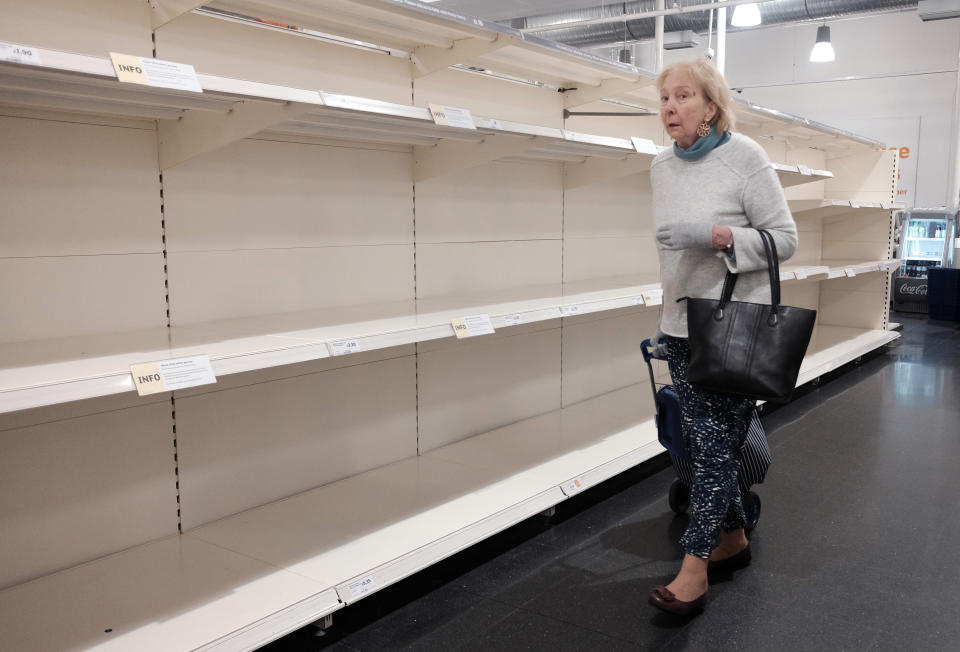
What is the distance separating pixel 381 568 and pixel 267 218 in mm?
1123

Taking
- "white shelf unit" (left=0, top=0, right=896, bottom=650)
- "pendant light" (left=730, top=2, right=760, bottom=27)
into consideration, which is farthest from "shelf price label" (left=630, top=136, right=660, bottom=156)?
"pendant light" (left=730, top=2, right=760, bottom=27)

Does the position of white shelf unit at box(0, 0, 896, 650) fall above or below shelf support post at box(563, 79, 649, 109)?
below

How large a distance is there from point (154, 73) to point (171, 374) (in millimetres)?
618

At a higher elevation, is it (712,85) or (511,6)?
(511,6)

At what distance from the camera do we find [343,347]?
2.08 m

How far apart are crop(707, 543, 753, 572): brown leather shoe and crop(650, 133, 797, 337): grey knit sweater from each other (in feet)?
2.72

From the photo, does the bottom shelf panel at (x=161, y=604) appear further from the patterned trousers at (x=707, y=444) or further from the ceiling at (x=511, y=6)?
the ceiling at (x=511, y=6)

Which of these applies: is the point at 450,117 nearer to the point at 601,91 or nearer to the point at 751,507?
the point at 601,91

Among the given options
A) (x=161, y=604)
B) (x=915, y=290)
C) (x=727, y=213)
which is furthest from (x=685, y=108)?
(x=915, y=290)

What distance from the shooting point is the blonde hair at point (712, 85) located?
2.12 m

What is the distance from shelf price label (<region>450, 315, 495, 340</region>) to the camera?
2.44 metres

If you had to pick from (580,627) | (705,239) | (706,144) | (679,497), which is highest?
(706,144)

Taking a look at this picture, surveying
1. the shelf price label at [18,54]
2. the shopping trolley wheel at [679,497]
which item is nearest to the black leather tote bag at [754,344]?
the shopping trolley wheel at [679,497]

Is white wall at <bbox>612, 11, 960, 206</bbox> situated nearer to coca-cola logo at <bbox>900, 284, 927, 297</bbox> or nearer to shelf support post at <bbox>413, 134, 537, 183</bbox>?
coca-cola logo at <bbox>900, 284, 927, 297</bbox>
